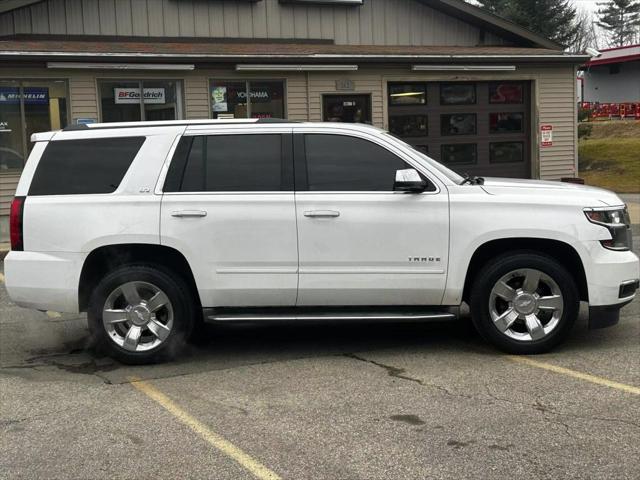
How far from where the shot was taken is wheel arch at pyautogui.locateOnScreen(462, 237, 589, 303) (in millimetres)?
5789

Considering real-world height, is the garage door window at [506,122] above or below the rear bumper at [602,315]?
above

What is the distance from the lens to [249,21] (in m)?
→ 17.5

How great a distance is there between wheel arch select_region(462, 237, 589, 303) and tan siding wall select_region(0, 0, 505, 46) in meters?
12.8

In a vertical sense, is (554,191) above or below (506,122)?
below

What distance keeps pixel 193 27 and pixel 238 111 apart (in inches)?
104

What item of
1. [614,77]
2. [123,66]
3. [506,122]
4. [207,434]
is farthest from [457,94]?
[614,77]

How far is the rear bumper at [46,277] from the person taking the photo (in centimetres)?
573

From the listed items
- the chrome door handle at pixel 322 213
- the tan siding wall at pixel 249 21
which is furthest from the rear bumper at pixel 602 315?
the tan siding wall at pixel 249 21

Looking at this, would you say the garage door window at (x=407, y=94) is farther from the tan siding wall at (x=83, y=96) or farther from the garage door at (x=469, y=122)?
the tan siding wall at (x=83, y=96)

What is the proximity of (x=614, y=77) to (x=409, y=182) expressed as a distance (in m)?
51.1

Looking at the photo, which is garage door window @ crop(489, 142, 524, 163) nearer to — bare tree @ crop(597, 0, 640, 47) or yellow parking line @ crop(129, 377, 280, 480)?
yellow parking line @ crop(129, 377, 280, 480)

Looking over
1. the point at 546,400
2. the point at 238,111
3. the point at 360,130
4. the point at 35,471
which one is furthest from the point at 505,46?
the point at 35,471

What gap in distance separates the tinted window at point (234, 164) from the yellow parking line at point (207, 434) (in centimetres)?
156

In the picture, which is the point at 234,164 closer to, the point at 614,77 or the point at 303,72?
the point at 303,72
